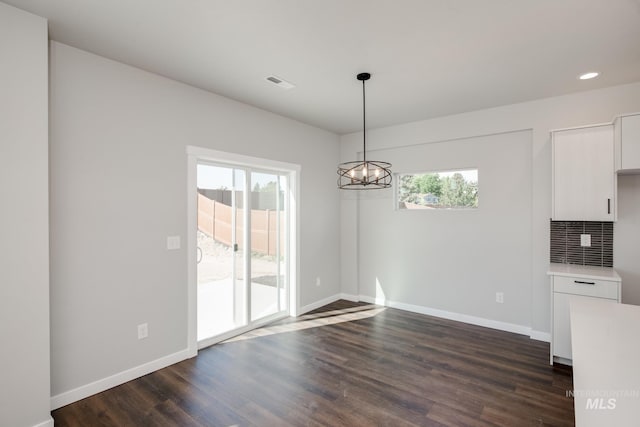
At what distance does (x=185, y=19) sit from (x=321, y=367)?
309cm

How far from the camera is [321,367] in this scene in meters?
3.01

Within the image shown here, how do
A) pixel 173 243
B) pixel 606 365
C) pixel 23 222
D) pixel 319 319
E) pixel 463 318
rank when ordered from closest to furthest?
pixel 606 365 → pixel 23 222 → pixel 173 243 → pixel 463 318 → pixel 319 319

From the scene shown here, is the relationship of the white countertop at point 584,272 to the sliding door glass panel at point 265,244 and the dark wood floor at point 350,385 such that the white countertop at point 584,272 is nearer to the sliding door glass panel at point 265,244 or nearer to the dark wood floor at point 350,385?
the dark wood floor at point 350,385

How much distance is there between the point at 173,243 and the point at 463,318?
148 inches

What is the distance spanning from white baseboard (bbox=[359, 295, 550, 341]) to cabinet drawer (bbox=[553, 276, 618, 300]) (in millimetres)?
952

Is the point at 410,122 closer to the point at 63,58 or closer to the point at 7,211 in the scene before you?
the point at 63,58

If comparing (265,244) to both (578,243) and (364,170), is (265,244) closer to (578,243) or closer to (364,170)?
(364,170)

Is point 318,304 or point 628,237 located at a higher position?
point 628,237

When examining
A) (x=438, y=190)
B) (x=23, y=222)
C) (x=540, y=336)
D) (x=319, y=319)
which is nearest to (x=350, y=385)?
(x=319, y=319)

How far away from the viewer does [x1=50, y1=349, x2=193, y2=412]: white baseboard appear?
241 centimetres

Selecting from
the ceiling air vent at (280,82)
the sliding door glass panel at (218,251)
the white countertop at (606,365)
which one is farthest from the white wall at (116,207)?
the white countertop at (606,365)

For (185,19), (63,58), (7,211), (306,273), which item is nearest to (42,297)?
(7,211)

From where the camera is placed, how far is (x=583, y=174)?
10.3ft

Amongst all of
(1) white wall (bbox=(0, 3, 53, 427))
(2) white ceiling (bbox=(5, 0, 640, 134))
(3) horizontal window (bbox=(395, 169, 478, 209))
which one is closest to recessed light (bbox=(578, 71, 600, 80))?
(2) white ceiling (bbox=(5, 0, 640, 134))
